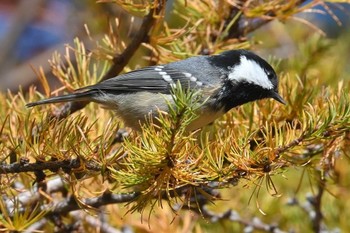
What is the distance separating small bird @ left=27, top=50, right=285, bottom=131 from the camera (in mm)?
1460

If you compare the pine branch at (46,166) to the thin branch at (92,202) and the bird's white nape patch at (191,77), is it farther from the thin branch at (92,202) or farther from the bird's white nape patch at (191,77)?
the bird's white nape patch at (191,77)

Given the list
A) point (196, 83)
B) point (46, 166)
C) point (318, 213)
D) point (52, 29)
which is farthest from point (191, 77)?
point (52, 29)

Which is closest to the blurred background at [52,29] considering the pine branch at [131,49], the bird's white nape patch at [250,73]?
the bird's white nape patch at [250,73]

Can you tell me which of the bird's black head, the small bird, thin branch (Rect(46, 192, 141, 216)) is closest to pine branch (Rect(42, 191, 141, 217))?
thin branch (Rect(46, 192, 141, 216))

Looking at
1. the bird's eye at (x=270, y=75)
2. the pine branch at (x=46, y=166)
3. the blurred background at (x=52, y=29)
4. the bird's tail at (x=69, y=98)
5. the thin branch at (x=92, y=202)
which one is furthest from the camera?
the blurred background at (x=52, y=29)

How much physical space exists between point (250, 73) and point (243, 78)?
0.10 ft

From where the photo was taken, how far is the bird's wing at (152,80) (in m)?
1.50

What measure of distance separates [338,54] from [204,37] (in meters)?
0.60

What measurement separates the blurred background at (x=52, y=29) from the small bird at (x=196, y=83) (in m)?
0.45

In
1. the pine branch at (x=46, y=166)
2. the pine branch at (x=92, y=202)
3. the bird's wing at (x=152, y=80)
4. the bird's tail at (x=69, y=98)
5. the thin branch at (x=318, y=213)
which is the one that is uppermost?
the pine branch at (x=46, y=166)

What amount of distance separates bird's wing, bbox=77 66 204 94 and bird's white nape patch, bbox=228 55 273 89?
10 centimetres

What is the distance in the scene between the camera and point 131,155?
3.37ft

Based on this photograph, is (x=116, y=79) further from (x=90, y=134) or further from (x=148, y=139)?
(x=148, y=139)

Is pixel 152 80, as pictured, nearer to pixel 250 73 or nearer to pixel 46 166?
pixel 250 73
